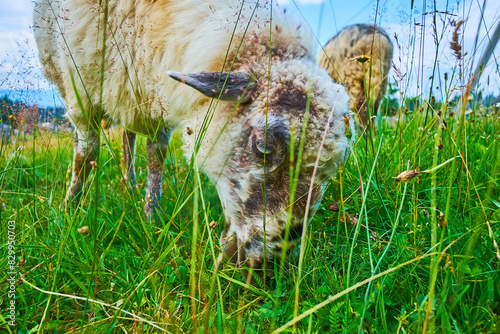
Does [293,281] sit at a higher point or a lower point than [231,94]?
lower

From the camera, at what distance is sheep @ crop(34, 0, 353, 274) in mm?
1859

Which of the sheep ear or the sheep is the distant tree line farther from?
the sheep ear

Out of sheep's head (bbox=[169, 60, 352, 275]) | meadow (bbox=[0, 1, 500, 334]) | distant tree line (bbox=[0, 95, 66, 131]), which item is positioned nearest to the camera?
meadow (bbox=[0, 1, 500, 334])

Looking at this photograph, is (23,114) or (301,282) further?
(23,114)

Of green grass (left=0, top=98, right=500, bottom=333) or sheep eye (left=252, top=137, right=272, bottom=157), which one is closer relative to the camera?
green grass (left=0, top=98, right=500, bottom=333)

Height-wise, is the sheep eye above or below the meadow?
above

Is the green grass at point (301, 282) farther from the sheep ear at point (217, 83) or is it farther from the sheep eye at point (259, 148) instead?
the sheep ear at point (217, 83)

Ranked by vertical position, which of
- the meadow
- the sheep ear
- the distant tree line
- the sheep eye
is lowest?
the meadow

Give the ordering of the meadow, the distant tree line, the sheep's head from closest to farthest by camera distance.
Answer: the meadow → the sheep's head → the distant tree line

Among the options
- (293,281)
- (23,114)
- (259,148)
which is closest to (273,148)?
(259,148)

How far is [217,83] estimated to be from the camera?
6.09 ft

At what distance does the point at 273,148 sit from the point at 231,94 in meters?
0.47

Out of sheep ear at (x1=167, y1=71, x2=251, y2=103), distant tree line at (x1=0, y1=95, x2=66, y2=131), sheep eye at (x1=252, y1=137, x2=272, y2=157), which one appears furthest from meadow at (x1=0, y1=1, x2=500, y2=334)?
distant tree line at (x1=0, y1=95, x2=66, y2=131)

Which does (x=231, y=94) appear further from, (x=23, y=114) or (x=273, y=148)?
(x=23, y=114)
